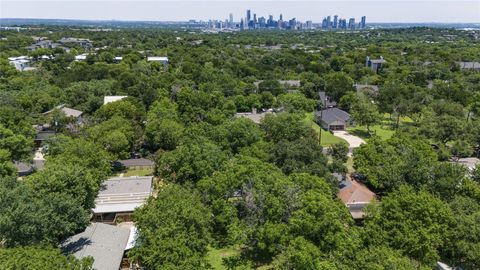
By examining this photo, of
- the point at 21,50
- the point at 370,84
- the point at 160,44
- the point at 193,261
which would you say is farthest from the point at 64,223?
the point at 160,44

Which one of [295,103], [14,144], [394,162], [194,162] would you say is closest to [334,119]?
[295,103]

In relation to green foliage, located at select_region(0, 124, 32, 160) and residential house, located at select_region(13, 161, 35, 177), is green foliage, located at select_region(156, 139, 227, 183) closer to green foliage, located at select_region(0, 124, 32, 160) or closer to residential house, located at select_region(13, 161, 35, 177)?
green foliage, located at select_region(0, 124, 32, 160)

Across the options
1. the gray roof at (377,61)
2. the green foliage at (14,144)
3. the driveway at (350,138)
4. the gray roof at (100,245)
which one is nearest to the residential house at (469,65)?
the gray roof at (377,61)

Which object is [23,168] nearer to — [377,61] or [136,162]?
[136,162]

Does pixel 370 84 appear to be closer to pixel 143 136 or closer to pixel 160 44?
pixel 143 136

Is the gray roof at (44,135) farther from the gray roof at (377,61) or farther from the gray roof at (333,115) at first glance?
the gray roof at (377,61)

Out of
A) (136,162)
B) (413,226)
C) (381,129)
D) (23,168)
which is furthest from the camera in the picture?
(381,129)

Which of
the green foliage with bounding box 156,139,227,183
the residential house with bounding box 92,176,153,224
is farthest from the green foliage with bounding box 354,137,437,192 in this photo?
the residential house with bounding box 92,176,153,224
